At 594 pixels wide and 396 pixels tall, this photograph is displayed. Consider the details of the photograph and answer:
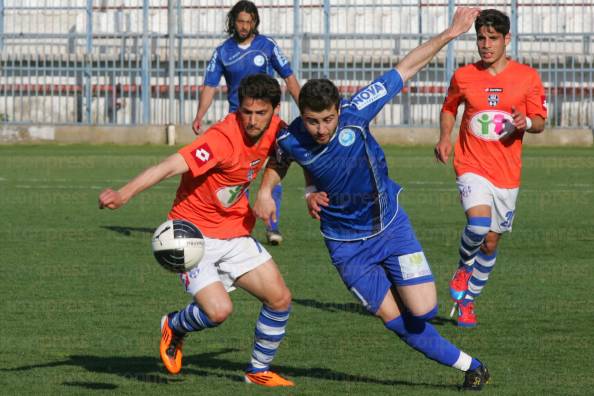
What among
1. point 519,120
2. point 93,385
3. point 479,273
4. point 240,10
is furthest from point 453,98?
point 93,385

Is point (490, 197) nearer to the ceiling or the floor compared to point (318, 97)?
nearer to the floor

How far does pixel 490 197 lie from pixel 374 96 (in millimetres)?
2376

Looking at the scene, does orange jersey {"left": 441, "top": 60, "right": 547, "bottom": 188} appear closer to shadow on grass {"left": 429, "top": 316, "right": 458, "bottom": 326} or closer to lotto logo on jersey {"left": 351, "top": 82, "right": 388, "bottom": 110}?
shadow on grass {"left": 429, "top": 316, "right": 458, "bottom": 326}

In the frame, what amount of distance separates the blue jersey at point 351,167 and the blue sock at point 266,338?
1.73 feet

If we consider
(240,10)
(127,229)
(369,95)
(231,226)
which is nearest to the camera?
(369,95)

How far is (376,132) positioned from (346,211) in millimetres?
18969

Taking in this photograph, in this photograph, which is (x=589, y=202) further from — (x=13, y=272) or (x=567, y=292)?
(x=13, y=272)

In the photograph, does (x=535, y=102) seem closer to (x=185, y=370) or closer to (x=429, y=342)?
(x=429, y=342)

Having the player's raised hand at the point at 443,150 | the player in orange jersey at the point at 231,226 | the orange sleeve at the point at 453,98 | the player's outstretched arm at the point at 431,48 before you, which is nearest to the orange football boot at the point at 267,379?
the player in orange jersey at the point at 231,226

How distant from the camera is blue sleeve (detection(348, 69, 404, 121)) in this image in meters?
6.58

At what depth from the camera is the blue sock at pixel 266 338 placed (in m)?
6.78

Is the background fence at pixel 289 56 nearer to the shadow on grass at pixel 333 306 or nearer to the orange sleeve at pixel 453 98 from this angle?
the orange sleeve at pixel 453 98

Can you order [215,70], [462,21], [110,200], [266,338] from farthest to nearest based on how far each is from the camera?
[215,70] → [462,21] → [266,338] → [110,200]

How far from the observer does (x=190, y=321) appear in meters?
6.98
